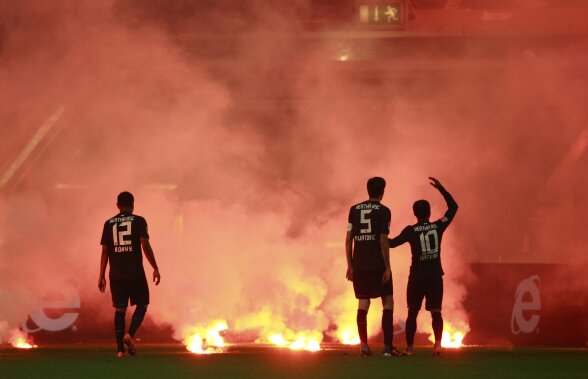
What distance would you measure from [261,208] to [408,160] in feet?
12.3

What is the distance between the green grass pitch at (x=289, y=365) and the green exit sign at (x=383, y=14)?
219 inches

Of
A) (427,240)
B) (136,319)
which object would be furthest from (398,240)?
(136,319)

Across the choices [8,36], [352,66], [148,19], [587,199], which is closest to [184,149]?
[148,19]

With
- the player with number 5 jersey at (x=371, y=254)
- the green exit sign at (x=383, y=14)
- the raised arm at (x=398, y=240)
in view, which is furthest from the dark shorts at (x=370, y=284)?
the green exit sign at (x=383, y=14)

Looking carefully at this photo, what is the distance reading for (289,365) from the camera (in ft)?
32.2

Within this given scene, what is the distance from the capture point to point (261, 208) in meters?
18.0

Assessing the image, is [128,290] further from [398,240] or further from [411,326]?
[411,326]

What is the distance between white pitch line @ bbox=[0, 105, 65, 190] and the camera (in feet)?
70.1

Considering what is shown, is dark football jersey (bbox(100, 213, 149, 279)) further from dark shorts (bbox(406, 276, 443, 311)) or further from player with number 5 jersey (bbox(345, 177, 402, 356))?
dark shorts (bbox(406, 276, 443, 311))

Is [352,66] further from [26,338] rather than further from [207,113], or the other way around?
[26,338]

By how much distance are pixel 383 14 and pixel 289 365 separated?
7.80 meters

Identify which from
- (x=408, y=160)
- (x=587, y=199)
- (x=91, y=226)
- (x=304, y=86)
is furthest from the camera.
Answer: (x=587, y=199)

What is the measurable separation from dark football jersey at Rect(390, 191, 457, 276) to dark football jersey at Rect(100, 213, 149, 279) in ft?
8.70

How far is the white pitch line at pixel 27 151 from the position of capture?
21.4 metres
